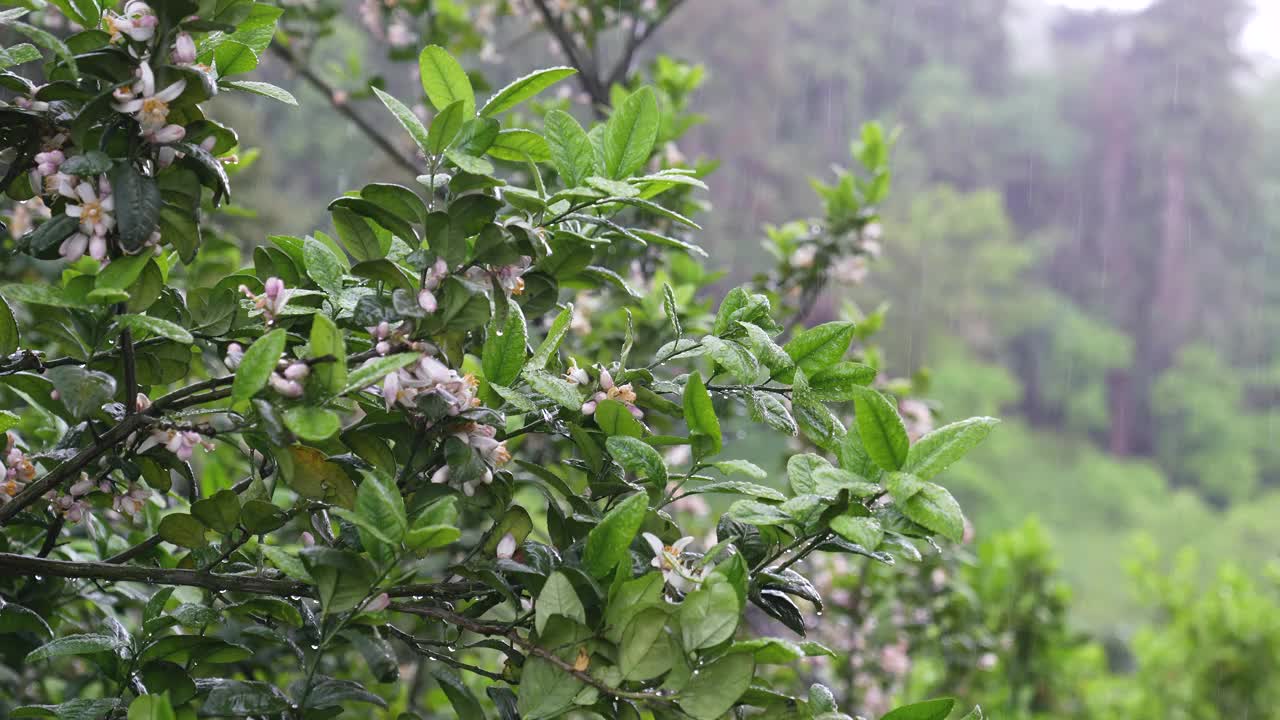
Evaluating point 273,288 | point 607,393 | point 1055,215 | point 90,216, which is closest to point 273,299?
point 273,288

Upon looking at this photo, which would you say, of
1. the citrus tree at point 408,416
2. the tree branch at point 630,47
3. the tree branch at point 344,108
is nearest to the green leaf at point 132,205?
the citrus tree at point 408,416

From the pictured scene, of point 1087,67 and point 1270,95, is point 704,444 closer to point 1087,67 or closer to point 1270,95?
point 1087,67

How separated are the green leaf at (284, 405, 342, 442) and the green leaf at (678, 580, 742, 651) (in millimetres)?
204

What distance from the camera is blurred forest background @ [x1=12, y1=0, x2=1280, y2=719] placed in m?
11.3

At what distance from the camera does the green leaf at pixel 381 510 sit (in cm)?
54

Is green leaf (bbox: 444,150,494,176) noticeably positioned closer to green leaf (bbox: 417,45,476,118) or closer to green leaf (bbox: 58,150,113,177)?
green leaf (bbox: 417,45,476,118)

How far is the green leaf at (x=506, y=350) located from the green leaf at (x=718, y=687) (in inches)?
8.3

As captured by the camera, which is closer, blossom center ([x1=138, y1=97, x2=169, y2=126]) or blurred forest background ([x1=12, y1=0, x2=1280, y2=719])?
blossom center ([x1=138, y1=97, x2=169, y2=126])

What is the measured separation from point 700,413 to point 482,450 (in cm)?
13

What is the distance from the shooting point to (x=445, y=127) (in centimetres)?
59

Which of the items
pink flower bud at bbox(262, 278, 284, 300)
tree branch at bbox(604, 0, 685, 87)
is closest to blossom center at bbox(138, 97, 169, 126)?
pink flower bud at bbox(262, 278, 284, 300)

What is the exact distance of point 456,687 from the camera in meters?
0.61

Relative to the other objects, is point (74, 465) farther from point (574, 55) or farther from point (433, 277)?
point (574, 55)

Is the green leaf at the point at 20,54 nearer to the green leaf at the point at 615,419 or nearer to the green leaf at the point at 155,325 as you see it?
the green leaf at the point at 155,325
